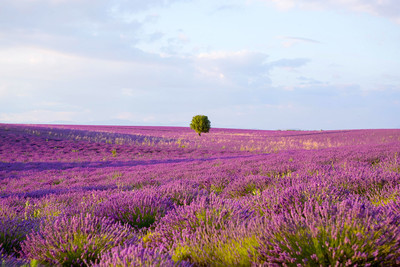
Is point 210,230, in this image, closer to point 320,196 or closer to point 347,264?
point 347,264

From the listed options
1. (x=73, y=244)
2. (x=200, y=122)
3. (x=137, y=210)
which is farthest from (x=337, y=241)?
(x=200, y=122)

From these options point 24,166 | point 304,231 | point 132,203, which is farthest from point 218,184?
point 24,166

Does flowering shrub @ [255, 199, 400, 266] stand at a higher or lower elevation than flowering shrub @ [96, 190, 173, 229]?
higher

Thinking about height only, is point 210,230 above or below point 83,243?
above

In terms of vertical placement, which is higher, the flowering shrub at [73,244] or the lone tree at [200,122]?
the lone tree at [200,122]

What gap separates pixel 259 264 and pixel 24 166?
17.4 meters

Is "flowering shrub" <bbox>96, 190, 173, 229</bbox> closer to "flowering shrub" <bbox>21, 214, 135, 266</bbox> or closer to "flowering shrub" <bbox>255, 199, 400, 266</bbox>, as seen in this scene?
"flowering shrub" <bbox>21, 214, 135, 266</bbox>

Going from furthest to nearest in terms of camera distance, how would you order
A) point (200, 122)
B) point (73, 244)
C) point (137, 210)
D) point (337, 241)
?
1. point (200, 122)
2. point (137, 210)
3. point (73, 244)
4. point (337, 241)

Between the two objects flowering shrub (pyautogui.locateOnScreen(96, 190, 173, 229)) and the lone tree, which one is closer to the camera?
flowering shrub (pyautogui.locateOnScreen(96, 190, 173, 229))

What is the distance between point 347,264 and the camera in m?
1.83

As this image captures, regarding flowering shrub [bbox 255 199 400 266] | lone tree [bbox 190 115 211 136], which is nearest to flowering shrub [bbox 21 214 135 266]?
flowering shrub [bbox 255 199 400 266]

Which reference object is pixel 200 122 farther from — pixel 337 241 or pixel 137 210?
pixel 337 241

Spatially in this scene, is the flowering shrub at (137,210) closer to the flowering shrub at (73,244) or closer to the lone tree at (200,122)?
the flowering shrub at (73,244)

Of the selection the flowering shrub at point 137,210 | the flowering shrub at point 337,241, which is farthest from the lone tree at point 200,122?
the flowering shrub at point 337,241
